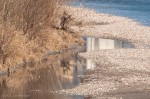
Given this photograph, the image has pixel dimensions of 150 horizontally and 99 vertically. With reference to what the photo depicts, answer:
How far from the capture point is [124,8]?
49.0 m

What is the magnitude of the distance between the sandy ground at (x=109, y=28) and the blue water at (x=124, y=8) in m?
1.29

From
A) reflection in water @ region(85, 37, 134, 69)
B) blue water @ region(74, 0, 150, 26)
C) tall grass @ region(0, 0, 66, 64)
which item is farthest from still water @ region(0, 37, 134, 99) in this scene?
blue water @ region(74, 0, 150, 26)

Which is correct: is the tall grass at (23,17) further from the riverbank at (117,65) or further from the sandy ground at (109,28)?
the sandy ground at (109,28)

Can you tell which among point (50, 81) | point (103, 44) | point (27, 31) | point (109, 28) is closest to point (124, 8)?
point (109, 28)

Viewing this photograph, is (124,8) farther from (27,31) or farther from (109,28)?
(27,31)

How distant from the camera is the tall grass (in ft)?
55.9

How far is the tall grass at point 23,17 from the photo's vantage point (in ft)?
55.9

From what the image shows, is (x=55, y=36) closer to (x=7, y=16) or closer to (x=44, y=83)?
(x=7, y=16)

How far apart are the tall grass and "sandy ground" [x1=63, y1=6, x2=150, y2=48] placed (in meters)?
3.66

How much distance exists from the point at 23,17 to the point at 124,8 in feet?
98.8

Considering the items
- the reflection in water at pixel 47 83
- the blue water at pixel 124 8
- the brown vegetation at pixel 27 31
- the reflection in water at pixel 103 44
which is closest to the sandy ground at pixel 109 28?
the reflection in water at pixel 103 44

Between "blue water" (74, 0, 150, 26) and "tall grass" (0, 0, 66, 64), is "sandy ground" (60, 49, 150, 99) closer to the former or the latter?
"tall grass" (0, 0, 66, 64)

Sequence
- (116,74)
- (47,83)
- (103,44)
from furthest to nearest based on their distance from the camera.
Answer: (103,44) → (116,74) → (47,83)

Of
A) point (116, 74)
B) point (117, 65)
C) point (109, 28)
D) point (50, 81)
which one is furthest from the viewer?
point (109, 28)
